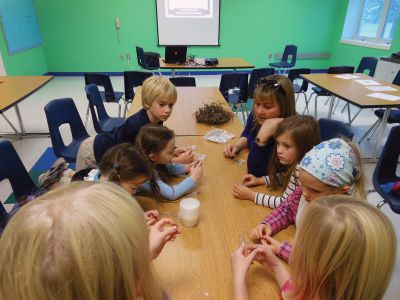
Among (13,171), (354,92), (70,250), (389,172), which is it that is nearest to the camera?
(70,250)

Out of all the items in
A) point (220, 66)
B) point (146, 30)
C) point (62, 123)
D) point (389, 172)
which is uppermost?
point (146, 30)

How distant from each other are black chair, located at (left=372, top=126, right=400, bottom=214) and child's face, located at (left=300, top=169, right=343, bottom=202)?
101cm

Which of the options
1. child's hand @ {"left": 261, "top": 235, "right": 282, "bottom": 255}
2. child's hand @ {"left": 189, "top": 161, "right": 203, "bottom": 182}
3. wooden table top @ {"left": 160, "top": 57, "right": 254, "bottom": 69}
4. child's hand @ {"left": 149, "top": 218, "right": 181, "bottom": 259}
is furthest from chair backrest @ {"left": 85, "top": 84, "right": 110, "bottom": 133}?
child's hand @ {"left": 261, "top": 235, "right": 282, "bottom": 255}

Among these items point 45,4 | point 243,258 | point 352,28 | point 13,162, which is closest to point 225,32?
point 352,28

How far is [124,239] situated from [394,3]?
23.7 feet

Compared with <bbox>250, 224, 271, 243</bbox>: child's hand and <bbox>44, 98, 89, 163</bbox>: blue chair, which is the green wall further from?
<bbox>250, 224, 271, 243</bbox>: child's hand

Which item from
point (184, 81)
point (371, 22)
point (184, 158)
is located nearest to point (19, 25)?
point (184, 81)

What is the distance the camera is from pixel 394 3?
5617 millimetres

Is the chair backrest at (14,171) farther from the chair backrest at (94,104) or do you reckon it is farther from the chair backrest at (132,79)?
the chair backrest at (132,79)

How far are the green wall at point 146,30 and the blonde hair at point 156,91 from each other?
218 inches

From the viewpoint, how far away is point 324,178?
1017 mm

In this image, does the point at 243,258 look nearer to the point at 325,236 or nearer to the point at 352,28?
the point at 325,236

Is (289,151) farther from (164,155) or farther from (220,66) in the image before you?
(220,66)

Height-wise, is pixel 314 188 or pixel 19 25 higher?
pixel 19 25
